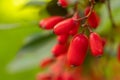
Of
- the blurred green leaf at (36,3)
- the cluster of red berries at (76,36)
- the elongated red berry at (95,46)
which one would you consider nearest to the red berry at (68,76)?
the cluster of red berries at (76,36)

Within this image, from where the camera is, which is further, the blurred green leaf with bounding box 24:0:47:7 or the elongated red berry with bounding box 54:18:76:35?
the blurred green leaf with bounding box 24:0:47:7

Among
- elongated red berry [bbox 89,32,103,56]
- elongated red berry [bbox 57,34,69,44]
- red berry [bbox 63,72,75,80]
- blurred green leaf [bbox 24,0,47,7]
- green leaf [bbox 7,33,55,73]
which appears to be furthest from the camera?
green leaf [bbox 7,33,55,73]

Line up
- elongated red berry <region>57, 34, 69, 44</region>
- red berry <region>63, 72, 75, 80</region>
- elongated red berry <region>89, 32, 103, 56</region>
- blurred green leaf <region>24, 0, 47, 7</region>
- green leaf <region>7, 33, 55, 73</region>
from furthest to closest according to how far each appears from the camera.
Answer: green leaf <region>7, 33, 55, 73</region> → blurred green leaf <region>24, 0, 47, 7</region> → red berry <region>63, 72, 75, 80</region> → elongated red berry <region>57, 34, 69, 44</region> → elongated red berry <region>89, 32, 103, 56</region>

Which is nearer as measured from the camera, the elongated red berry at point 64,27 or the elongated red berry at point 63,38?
the elongated red berry at point 64,27

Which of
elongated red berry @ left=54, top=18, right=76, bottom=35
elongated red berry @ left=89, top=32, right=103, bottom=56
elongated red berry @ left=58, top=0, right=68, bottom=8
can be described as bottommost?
elongated red berry @ left=89, top=32, right=103, bottom=56

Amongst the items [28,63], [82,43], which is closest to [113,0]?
[82,43]

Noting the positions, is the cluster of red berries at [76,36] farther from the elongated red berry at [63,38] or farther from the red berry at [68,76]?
the red berry at [68,76]

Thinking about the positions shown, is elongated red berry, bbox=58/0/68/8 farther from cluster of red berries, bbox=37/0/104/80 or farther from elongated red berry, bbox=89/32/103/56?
elongated red berry, bbox=89/32/103/56

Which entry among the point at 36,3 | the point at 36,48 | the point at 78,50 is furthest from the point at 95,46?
the point at 36,48

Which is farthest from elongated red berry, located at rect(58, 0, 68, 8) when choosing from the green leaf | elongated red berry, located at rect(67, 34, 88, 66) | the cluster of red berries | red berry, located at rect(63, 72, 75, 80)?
the green leaf
